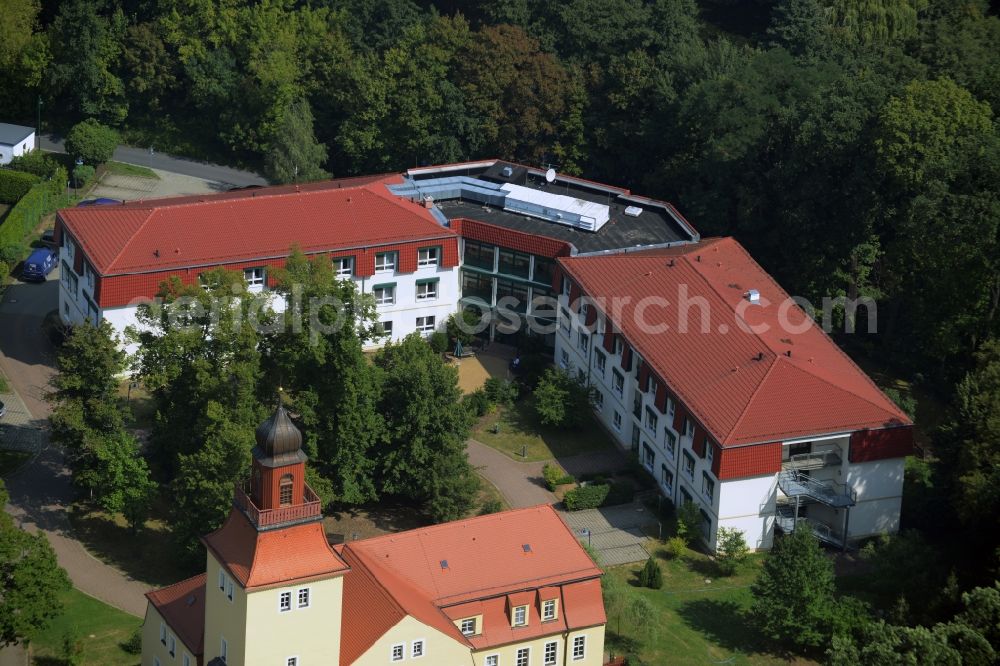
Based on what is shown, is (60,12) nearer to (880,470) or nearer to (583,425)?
(583,425)

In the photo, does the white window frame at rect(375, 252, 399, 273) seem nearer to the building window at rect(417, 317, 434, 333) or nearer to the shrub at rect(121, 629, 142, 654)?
the building window at rect(417, 317, 434, 333)

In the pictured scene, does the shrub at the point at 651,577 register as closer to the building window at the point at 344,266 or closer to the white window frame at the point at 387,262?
the white window frame at the point at 387,262

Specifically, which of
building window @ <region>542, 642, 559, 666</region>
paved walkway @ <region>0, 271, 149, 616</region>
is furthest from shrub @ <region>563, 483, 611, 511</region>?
paved walkway @ <region>0, 271, 149, 616</region>

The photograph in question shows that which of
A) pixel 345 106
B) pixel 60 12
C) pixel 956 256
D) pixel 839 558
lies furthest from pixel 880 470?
pixel 60 12

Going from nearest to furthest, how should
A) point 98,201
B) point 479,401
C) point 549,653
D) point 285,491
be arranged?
point 285,491
point 549,653
point 479,401
point 98,201

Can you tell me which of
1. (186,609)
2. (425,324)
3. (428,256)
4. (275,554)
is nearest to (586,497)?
(425,324)

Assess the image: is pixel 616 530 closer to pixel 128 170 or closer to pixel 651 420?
pixel 651 420

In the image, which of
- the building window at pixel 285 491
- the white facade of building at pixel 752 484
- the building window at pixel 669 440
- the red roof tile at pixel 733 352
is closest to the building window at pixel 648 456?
the white facade of building at pixel 752 484
